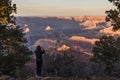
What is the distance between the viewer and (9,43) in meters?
57.0

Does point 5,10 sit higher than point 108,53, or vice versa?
point 5,10

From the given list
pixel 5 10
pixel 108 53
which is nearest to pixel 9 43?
pixel 5 10

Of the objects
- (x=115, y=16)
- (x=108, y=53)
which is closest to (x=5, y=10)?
(x=115, y=16)

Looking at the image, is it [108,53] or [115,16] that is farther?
[108,53]

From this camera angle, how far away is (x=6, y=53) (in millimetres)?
58875

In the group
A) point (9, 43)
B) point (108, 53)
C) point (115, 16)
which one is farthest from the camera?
point (108, 53)

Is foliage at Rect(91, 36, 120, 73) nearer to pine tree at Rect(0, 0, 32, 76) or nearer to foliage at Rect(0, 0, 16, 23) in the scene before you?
pine tree at Rect(0, 0, 32, 76)

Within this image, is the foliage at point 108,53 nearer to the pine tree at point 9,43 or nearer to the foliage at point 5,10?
the pine tree at point 9,43

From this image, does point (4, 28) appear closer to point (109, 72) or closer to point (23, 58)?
point (23, 58)

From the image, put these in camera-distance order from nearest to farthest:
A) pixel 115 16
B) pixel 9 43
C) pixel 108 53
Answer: pixel 115 16
pixel 9 43
pixel 108 53

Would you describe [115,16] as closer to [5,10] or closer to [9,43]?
[5,10]

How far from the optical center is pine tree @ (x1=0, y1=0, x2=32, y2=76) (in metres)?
44.2

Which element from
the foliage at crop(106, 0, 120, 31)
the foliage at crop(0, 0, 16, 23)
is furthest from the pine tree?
the foliage at crop(106, 0, 120, 31)

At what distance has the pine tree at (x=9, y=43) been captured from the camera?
4419 cm
